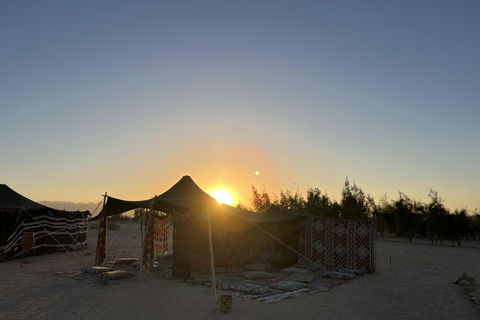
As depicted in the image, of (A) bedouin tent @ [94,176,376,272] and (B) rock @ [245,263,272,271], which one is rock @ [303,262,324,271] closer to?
(A) bedouin tent @ [94,176,376,272]

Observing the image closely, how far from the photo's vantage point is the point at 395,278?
11.7m

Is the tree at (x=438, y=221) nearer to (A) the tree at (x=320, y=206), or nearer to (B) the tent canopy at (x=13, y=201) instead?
(A) the tree at (x=320, y=206)

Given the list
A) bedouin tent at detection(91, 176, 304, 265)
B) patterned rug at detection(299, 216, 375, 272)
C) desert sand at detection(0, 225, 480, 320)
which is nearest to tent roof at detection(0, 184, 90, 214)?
bedouin tent at detection(91, 176, 304, 265)

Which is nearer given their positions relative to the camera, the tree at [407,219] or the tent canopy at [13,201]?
the tent canopy at [13,201]

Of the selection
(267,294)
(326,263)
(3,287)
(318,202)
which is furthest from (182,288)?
(318,202)

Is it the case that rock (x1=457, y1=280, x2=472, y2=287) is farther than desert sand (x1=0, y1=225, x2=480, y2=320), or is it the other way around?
rock (x1=457, y1=280, x2=472, y2=287)

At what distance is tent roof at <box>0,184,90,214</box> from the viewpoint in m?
16.3

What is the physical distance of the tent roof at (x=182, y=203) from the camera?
40.8ft

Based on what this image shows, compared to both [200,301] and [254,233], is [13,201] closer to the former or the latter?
[254,233]

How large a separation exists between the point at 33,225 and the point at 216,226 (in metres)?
11.0

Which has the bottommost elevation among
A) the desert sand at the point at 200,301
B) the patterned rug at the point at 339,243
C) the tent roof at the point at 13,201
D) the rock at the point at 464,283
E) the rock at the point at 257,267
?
the rock at the point at 257,267

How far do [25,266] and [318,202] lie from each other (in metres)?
24.8

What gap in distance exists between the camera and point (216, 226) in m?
13.7

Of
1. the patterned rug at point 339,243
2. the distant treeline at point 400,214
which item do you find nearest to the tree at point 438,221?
the distant treeline at point 400,214
